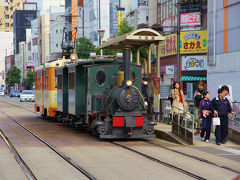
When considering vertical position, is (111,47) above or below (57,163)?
above

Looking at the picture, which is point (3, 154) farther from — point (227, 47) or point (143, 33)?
point (227, 47)

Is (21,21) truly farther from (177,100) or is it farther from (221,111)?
(221,111)

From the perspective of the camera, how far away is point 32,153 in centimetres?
1330

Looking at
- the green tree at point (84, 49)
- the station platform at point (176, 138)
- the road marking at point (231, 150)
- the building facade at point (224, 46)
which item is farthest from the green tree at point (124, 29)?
the road marking at point (231, 150)

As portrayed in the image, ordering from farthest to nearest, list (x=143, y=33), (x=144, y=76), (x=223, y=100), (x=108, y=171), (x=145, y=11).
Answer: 1. (x=145, y=11)
2. (x=144, y=76)
3. (x=143, y=33)
4. (x=223, y=100)
5. (x=108, y=171)

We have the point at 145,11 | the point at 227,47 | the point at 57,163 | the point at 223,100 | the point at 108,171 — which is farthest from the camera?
the point at 145,11

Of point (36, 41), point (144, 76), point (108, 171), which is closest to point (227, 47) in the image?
point (144, 76)

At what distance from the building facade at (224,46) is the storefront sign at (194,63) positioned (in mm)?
16648

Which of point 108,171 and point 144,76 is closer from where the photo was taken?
point 108,171

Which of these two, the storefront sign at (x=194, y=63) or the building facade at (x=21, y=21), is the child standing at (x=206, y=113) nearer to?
the storefront sign at (x=194, y=63)

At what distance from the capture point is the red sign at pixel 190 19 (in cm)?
4462

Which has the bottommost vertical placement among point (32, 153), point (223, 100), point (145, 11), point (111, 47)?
point (32, 153)

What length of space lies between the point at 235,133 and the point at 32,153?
642cm

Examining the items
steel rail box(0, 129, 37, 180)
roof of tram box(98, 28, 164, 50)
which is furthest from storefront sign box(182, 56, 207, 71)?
steel rail box(0, 129, 37, 180)
